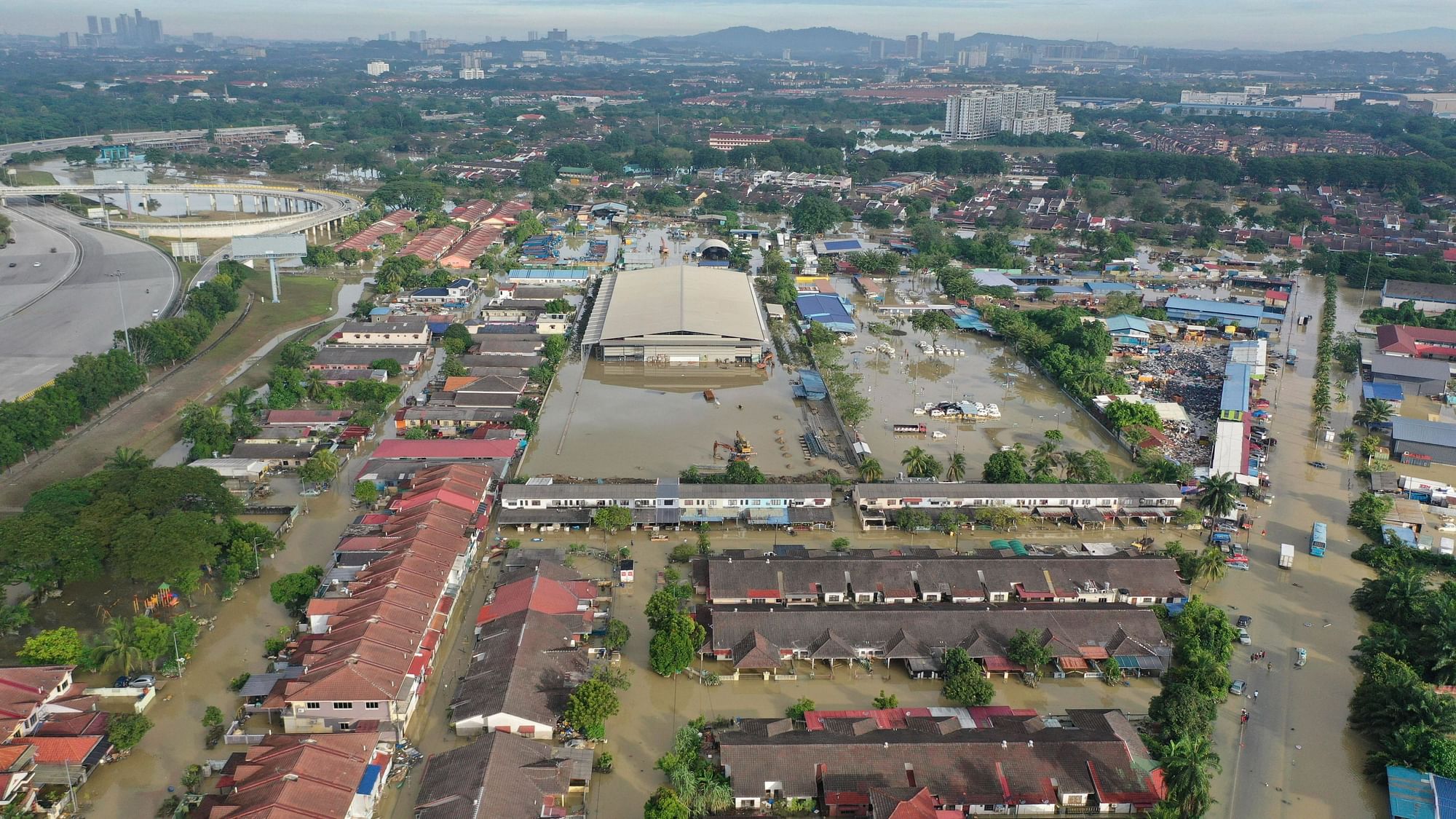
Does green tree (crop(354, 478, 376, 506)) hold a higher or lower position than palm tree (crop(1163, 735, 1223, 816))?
higher

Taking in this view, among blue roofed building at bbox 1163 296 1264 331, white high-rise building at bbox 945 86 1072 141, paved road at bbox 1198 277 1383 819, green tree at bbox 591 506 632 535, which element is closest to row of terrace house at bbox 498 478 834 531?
green tree at bbox 591 506 632 535

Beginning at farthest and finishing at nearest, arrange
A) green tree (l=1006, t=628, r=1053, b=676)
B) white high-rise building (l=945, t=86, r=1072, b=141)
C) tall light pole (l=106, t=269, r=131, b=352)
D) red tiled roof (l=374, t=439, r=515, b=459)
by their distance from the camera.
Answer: white high-rise building (l=945, t=86, r=1072, b=141) < tall light pole (l=106, t=269, r=131, b=352) < red tiled roof (l=374, t=439, r=515, b=459) < green tree (l=1006, t=628, r=1053, b=676)

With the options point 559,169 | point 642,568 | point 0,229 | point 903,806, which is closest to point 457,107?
point 559,169

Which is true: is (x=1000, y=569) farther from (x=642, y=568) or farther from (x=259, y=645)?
(x=259, y=645)

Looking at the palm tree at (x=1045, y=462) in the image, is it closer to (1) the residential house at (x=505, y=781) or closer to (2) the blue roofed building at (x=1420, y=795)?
(2) the blue roofed building at (x=1420, y=795)

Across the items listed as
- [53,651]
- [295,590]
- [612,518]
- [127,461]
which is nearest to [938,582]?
[612,518]

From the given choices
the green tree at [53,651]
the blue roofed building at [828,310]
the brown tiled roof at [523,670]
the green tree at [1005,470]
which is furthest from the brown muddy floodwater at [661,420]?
the green tree at [53,651]

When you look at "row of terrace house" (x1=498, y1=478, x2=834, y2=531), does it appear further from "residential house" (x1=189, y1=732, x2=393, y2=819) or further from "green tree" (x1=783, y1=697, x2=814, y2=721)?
"residential house" (x1=189, y1=732, x2=393, y2=819)
